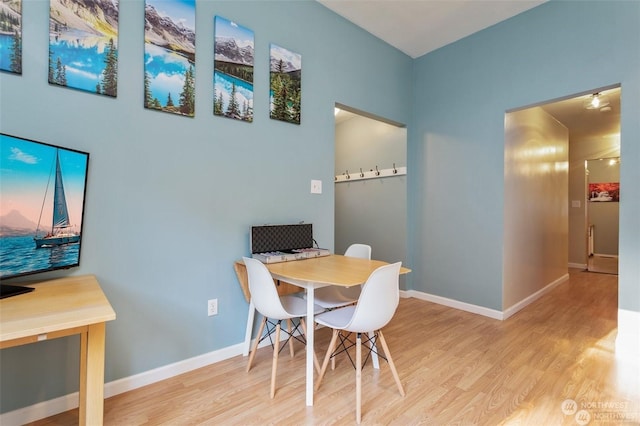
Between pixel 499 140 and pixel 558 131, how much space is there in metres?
2.37

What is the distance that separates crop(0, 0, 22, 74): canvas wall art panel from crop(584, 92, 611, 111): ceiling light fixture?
542 cm

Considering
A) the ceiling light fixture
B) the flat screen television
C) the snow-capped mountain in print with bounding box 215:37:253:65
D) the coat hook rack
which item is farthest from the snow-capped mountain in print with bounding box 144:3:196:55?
the ceiling light fixture

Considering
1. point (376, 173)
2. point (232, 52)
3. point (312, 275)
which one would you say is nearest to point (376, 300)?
point (312, 275)

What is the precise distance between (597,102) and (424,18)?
8.67 feet

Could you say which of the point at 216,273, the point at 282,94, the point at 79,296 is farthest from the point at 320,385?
the point at 282,94

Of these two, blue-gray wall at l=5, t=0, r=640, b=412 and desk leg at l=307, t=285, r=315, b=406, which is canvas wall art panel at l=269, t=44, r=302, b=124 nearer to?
blue-gray wall at l=5, t=0, r=640, b=412

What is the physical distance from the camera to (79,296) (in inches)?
54.2

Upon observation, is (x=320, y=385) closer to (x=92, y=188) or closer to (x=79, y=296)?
(x=79, y=296)

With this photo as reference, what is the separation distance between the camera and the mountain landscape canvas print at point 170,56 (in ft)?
6.51

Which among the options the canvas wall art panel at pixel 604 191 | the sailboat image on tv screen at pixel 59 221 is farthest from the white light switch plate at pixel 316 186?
the canvas wall art panel at pixel 604 191

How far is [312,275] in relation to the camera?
1.82 meters

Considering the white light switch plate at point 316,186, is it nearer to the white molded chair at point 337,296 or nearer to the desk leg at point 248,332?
the white molded chair at point 337,296

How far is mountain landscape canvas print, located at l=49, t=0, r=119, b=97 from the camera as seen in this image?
169 cm

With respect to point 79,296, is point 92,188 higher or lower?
higher
